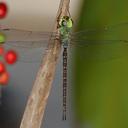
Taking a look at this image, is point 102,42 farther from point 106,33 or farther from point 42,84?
point 42,84

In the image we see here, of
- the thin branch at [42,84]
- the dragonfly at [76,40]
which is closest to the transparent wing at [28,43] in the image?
the dragonfly at [76,40]

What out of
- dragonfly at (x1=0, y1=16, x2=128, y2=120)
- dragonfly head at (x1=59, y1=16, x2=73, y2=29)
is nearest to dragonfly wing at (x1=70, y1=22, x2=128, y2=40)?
dragonfly at (x1=0, y1=16, x2=128, y2=120)

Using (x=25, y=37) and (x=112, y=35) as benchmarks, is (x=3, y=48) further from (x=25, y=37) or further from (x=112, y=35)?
(x=112, y=35)

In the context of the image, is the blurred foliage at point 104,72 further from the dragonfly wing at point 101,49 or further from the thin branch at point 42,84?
the thin branch at point 42,84

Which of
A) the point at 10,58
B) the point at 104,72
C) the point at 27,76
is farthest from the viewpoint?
the point at 27,76

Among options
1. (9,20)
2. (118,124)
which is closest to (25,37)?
(9,20)

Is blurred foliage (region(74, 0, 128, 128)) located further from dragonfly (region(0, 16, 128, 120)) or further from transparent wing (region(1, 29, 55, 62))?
transparent wing (region(1, 29, 55, 62))

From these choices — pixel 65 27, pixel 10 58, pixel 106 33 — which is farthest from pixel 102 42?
pixel 10 58
